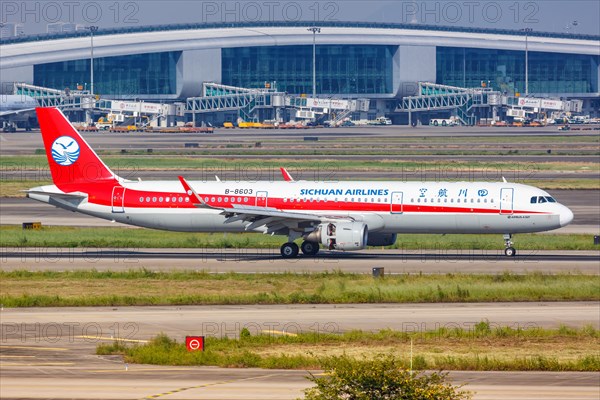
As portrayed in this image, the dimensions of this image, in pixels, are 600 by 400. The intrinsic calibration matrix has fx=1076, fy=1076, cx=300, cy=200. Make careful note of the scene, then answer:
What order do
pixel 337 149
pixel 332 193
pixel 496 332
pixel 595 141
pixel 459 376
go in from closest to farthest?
pixel 459 376 < pixel 496 332 < pixel 332 193 < pixel 337 149 < pixel 595 141

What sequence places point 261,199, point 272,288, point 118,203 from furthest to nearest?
point 118,203
point 261,199
point 272,288

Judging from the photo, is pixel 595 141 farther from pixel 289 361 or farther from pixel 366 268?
pixel 289 361

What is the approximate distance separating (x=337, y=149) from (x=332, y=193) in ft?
297

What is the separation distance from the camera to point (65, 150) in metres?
59.5

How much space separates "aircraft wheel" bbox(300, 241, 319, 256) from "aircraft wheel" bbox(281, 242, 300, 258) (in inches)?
36.2

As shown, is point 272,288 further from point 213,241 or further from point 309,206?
point 213,241

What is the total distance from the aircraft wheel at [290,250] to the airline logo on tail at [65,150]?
1275cm

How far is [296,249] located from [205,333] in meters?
20.0

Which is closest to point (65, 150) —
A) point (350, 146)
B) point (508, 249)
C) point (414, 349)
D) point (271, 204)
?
point (271, 204)

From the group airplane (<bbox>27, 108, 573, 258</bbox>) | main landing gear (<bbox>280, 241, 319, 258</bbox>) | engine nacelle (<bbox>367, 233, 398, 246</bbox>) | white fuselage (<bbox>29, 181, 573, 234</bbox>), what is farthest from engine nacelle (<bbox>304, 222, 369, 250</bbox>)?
engine nacelle (<bbox>367, 233, 398, 246</bbox>)

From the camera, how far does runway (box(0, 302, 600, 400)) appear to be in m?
28.3

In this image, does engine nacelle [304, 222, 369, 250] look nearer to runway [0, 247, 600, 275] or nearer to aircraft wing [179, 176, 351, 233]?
runway [0, 247, 600, 275]

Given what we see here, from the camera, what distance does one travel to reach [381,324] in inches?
1519

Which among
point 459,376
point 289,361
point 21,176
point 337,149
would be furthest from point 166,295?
point 337,149
